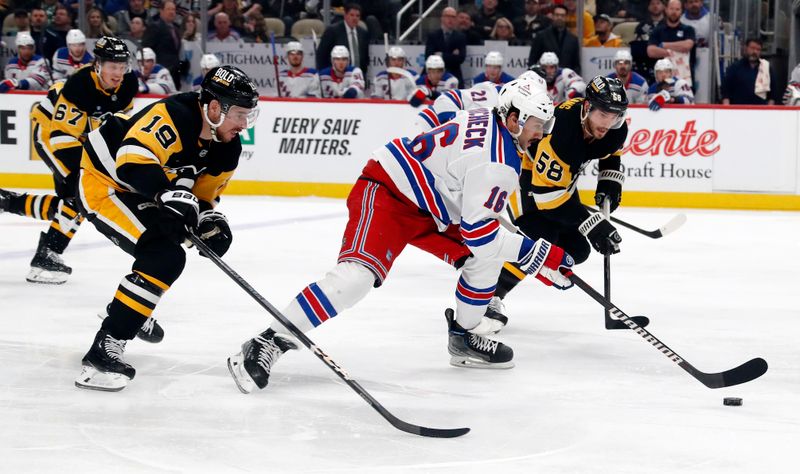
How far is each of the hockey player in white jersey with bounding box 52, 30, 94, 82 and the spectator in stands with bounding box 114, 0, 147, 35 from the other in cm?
75

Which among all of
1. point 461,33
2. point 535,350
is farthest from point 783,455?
point 461,33

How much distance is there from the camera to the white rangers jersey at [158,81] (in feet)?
34.0

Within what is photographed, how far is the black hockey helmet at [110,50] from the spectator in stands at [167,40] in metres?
5.71

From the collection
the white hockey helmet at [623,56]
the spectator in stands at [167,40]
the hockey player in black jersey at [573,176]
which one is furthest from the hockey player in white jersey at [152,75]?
the hockey player in black jersey at [573,176]

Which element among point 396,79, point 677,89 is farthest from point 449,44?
point 677,89

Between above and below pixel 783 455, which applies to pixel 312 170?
below

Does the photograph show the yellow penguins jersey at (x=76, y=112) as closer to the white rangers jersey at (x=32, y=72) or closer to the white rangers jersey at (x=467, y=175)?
the white rangers jersey at (x=467, y=175)

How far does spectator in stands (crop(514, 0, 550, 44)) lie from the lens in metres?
10.3

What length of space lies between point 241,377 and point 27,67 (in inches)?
322

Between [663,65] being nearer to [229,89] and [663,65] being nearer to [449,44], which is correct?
[449,44]

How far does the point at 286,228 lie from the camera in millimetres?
7582

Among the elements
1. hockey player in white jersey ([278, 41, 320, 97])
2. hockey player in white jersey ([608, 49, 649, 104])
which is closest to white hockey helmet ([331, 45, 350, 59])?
hockey player in white jersey ([278, 41, 320, 97])

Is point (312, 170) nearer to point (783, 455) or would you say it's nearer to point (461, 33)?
point (461, 33)

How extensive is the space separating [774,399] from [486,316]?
1.28 metres
